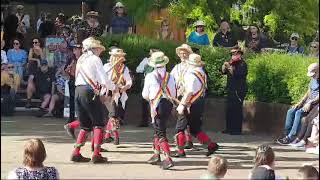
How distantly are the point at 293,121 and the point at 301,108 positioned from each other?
35 cm

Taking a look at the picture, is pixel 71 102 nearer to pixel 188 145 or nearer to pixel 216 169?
pixel 188 145

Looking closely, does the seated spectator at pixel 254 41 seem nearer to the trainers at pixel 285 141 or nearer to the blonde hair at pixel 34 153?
the trainers at pixel 285 141

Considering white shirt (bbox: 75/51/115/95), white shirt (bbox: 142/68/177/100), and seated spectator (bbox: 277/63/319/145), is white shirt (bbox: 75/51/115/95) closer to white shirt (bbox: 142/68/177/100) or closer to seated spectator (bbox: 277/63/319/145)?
white shirt (bbox: 142/68/177/100)

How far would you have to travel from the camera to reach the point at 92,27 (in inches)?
690

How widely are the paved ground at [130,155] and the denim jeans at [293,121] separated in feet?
1.42

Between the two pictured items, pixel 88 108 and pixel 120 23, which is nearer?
pixel 88 108

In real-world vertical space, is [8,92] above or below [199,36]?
below

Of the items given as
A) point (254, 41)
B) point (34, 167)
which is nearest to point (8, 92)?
point (254, 41)

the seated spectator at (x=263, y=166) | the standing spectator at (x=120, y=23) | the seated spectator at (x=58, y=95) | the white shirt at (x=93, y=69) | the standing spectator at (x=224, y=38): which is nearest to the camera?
the seated spectator at (x=263, y=166)

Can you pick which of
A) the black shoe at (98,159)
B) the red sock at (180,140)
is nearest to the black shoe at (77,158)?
the black shoe at (98,159)

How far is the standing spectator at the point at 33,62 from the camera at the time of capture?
17422mm

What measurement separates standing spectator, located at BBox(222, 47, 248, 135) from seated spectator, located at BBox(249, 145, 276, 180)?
273 inches

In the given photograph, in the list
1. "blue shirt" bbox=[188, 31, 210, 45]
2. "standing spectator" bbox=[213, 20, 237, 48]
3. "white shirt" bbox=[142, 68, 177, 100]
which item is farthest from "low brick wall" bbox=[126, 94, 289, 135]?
"white shirt" bbox=[142, 68, 177, 100]

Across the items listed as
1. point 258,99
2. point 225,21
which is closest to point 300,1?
point 225,21
